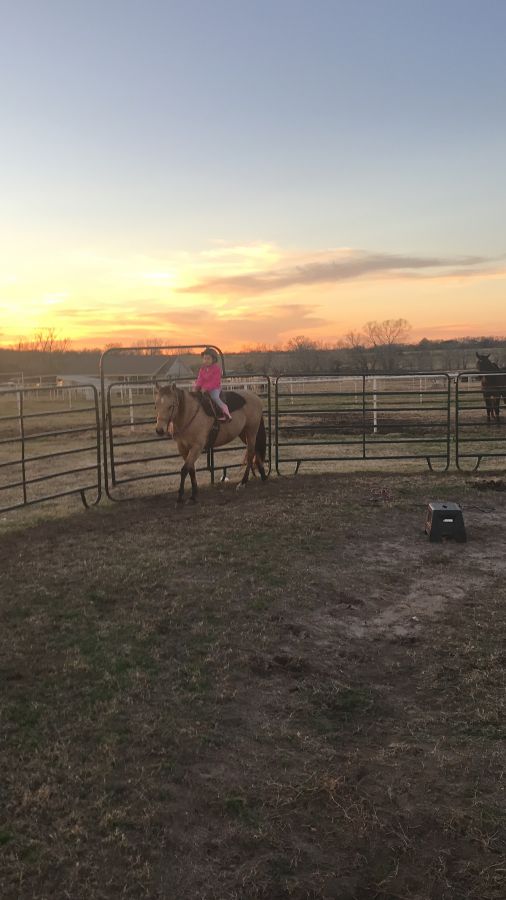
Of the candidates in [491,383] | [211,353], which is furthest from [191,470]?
[491,383]

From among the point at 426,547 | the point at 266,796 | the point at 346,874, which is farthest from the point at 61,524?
the point at 346,874

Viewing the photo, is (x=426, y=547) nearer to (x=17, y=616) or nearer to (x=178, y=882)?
(x=17, y=616)

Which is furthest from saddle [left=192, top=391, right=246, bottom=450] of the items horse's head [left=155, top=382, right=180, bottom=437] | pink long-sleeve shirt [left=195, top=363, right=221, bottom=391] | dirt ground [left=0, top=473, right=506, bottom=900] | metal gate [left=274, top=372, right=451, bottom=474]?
dirt ground [left=0, top=473, right=506, bottom=900]

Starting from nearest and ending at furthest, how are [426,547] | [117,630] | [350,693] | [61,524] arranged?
[350,693]
[117,630]
[426,547]
[61,524]

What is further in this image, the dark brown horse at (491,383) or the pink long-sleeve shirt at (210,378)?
the dark brown horse at (491,383)

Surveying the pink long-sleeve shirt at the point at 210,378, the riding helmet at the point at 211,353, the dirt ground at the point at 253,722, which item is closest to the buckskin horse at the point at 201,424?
the pink long-sleeve shirt at the point at 210,378

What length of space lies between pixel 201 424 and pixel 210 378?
65 cm

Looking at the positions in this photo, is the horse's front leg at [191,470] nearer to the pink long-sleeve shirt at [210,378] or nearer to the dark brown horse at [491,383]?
the pink long-sleeve shirt at [210,378]

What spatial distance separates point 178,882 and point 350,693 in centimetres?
142

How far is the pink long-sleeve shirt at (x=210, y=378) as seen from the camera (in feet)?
26.3

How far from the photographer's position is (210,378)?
802 cm

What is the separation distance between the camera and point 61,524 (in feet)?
22.1

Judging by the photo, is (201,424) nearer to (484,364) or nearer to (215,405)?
(215,405)

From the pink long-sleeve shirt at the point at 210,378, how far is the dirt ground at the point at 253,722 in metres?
2.92
